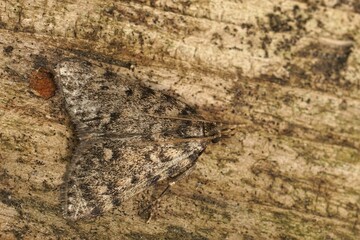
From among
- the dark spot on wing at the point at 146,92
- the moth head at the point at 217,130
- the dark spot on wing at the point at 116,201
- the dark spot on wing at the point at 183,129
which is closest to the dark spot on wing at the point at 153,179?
the dark spot on wing at the point at 116,201

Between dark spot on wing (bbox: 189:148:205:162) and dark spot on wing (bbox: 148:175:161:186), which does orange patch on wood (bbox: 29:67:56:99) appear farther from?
dark spot on wing (bbox: 189:148:205:162)

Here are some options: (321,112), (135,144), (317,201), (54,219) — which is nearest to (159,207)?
(135,144)

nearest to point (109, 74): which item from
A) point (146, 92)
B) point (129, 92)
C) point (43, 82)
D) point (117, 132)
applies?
point (129, 92)

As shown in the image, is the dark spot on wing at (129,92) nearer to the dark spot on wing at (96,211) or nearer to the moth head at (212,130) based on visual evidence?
the moth head at (212,130)

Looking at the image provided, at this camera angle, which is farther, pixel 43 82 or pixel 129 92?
pixel 43 82

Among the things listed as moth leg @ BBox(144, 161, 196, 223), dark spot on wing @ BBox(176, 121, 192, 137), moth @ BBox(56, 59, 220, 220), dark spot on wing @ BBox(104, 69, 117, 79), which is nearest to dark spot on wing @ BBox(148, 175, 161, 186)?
moth @ BBox(56, 59, 220, 220)

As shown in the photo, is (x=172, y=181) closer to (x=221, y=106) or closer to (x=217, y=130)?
(x=217, y=130)

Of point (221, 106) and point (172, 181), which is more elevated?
point (221, 106)
